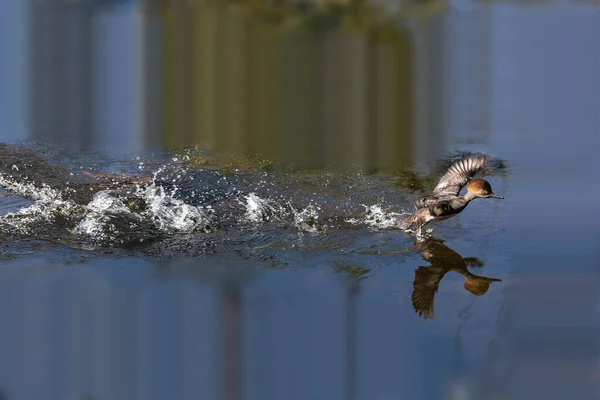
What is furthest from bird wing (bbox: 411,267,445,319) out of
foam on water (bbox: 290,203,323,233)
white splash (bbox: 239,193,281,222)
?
white splash (bbox: 239,193,281,222)

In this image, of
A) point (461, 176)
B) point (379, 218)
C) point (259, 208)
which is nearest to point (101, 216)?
point (259, 208)

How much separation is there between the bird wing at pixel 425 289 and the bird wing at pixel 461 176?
100 cm

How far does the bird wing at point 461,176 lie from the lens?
238 inches

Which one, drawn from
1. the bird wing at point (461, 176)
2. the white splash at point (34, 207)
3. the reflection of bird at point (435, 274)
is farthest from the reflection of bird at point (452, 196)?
the white splash at point (34, 207)

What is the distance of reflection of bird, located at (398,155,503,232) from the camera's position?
5934mm

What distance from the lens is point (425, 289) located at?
4902 millimetres

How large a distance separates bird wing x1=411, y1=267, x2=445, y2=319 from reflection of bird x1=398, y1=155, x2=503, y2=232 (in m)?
0.75

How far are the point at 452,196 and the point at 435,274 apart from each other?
1016 millimetres

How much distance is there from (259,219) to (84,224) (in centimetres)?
128

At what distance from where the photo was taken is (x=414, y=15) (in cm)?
949

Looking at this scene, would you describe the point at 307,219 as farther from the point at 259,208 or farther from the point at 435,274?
the point at 435,274

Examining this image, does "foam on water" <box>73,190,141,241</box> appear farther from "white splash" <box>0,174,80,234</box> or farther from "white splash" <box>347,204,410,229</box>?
"white splash" <box>347,204,410,229</box>

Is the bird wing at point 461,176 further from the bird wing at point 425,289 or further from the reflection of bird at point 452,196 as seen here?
the bird wing at point 425,289

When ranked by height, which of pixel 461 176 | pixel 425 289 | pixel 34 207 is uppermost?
pixel 461 176
